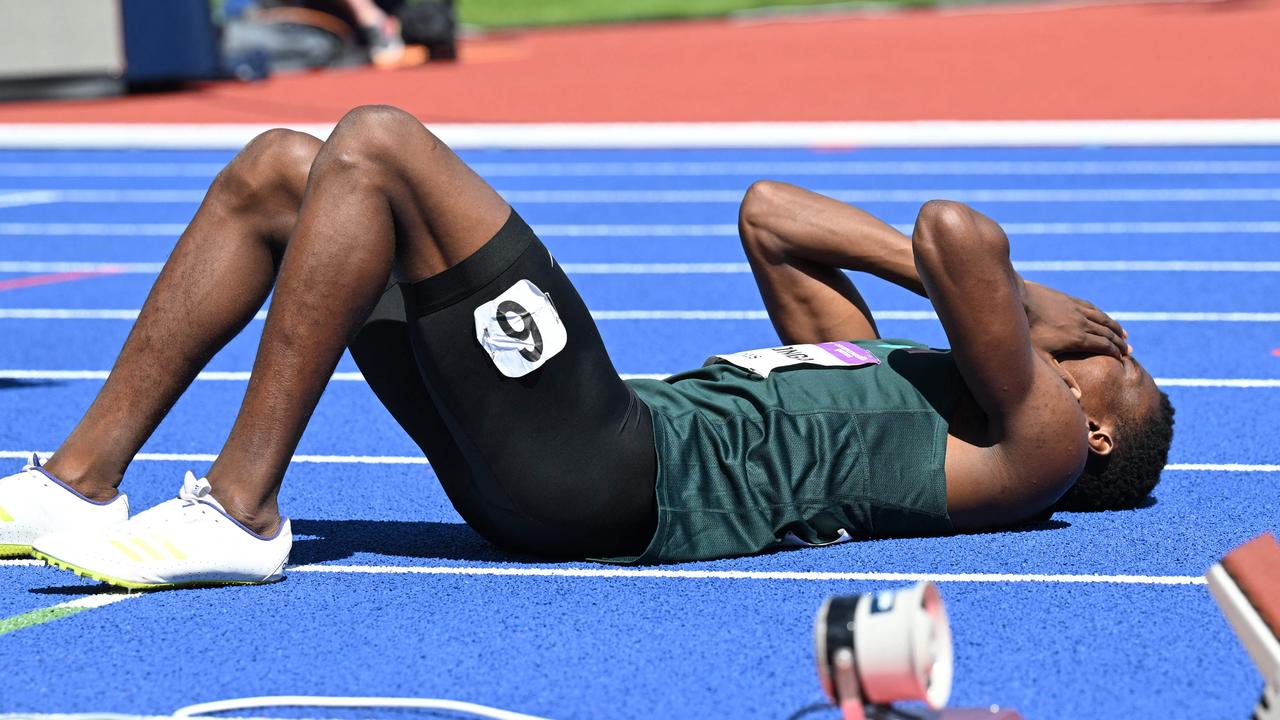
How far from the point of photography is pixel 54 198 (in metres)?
10.2

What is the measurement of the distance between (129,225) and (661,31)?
13.5 metres

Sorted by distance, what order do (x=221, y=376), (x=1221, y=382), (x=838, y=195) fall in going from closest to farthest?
(x=1221, y=382) → (x=221, y=376) → (x=838, y=195)

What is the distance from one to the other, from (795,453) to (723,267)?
14.3 feet

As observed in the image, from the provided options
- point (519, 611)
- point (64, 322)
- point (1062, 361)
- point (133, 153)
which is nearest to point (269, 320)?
point (519, 611)

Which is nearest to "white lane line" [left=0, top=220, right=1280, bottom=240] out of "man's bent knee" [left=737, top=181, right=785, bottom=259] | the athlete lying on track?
"man's bent knee" [left=737, top=181, right=785, bottom=259]

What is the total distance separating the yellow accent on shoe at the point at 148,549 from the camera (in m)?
3.06

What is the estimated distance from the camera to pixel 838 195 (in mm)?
9430

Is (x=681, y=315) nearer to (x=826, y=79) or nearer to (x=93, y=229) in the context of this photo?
(x=93, y=229)

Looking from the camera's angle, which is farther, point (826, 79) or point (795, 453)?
point (826, 79)

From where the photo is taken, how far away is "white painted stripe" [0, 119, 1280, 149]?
7152 mm

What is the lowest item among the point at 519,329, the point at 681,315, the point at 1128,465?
the point at 681,315

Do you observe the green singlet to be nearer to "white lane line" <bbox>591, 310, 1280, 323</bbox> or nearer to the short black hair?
the short black hair

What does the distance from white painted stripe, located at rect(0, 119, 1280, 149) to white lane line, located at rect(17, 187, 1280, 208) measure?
645mm

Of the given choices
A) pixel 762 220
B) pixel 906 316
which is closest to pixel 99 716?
pixel 762 220
